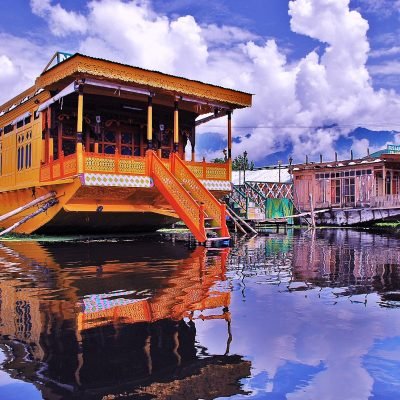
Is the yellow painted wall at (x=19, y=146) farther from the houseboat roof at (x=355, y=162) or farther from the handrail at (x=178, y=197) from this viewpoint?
the houseboat roof at (x=355, y=162)

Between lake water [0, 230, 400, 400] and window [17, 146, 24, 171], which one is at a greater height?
window [17, 146, 24, 171]

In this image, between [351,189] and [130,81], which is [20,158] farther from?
[351,189]

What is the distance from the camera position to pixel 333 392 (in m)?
2.93

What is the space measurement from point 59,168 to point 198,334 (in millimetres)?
12775

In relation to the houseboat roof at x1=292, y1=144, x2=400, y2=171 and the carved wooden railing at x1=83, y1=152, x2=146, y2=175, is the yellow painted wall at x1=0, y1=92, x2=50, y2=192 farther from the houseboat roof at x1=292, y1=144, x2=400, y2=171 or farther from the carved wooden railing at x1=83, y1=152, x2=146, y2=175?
the houseboat roof at x1=292, y1=144, x2=400, y2=171

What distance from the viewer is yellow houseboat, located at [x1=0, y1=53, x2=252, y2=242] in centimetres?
1488

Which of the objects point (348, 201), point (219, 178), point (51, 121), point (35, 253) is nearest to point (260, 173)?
point (348, 201)

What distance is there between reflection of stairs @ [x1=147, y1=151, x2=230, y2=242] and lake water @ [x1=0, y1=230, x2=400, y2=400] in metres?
5.44

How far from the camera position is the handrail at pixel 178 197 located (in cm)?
1333

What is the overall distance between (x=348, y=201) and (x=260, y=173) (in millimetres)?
11220

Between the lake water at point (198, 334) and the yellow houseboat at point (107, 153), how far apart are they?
6732 mm

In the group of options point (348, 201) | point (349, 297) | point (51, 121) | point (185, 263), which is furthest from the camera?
point (348, 201)

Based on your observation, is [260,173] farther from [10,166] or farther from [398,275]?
[398,275]

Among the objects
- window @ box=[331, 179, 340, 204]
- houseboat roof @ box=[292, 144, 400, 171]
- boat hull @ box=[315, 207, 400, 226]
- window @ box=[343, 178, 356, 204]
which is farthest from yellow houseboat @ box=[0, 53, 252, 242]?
window @ box=[331, 179, 340, 204]
